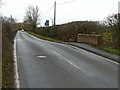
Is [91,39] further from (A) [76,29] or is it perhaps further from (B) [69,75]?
(B) [69,75]

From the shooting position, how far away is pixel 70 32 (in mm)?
47812

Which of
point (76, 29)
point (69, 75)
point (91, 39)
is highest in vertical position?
point (76, 29)

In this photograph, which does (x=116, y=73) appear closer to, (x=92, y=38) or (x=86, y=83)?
(x=86, y=83)

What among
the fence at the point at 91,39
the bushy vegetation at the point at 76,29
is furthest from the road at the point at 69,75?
the bushy vegetation at the point at 76,29

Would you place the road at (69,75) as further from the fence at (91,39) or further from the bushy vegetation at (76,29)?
the bushy vegetation at (76,29)

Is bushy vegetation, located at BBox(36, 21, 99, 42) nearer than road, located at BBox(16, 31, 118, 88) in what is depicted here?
Result: No

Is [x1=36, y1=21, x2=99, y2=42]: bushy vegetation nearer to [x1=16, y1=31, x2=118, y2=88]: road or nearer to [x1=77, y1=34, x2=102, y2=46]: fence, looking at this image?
[x1=77, y1=34, x2=102, y2=46]: fence

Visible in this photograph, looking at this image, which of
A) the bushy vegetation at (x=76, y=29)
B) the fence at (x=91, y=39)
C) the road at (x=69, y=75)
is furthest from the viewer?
the bushy vegetation at (x=76, y=29)

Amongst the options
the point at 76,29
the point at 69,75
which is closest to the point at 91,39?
the point at 76,29

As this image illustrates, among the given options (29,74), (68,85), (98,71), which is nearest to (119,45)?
(98,71)

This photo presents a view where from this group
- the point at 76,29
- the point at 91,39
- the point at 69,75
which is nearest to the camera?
the point at 69,75

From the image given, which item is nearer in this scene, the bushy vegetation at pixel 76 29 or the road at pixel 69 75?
the road at pixel 69 75

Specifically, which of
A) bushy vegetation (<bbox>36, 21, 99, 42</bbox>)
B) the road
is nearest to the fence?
bushy vegetation (<bbox>36, 21, 99, 42</bbox>)

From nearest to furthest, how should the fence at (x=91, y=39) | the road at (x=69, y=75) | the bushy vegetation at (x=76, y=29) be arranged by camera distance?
the road at (x=69, y=75) → the fence at (x=91, y=39) → the bushy vegetation at (x=76, y=29)
